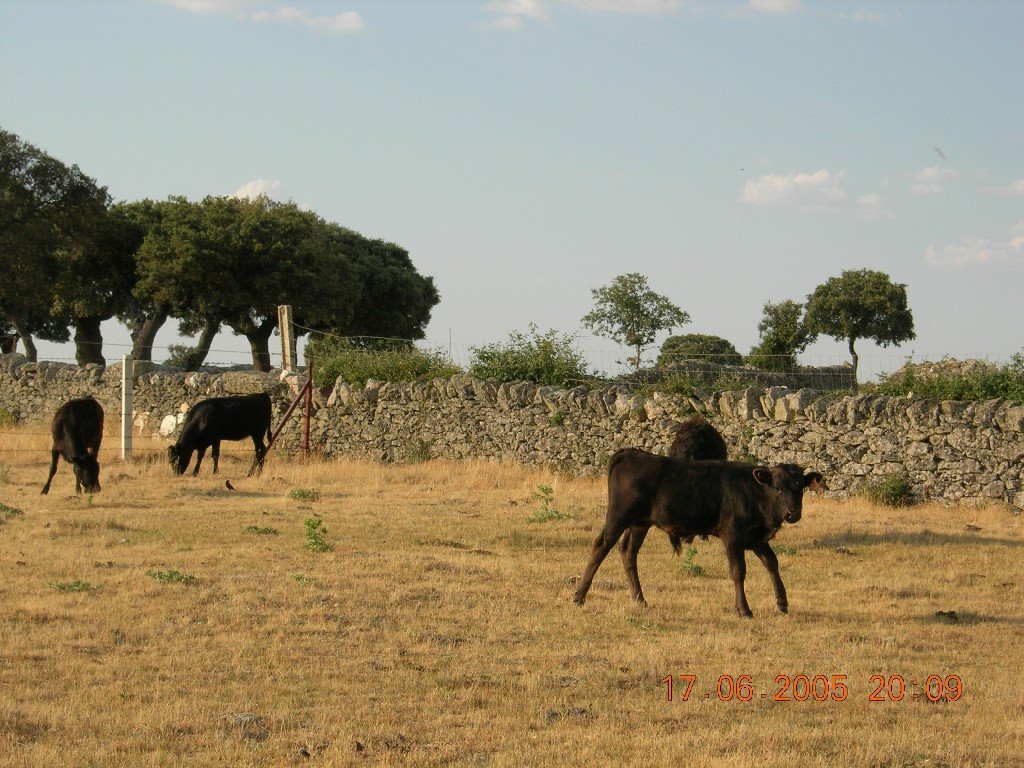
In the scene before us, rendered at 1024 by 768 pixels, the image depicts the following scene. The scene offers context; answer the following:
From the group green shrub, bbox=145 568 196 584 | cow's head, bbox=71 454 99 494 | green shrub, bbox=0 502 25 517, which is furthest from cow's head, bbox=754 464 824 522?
cow's head, bbox=71 454 99 494

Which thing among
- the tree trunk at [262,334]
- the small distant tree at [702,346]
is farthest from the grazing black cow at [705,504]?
the tree trunk at [262,334]

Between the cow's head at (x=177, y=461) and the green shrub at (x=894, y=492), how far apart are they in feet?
A: 40.4

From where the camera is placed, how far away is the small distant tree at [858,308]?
46.9 m

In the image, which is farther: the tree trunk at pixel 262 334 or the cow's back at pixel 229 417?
the tree trunk at pixel 262 334

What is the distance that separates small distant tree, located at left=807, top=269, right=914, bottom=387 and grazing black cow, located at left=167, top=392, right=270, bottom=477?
2909 centimetres

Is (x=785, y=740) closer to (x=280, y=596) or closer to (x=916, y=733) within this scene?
(x=916, y=733)

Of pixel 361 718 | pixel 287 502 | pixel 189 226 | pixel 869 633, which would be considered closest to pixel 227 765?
pixel 361 718

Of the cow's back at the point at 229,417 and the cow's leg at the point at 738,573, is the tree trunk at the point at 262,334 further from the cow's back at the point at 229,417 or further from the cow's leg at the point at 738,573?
the cow's leg at the point at 738,573

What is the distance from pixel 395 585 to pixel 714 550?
474 cm

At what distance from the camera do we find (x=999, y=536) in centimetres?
1552

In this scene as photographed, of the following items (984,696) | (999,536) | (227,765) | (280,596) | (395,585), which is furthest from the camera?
(999,536)

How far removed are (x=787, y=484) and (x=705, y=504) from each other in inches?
30.8

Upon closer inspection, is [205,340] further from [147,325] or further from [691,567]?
[691,567]
